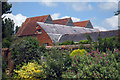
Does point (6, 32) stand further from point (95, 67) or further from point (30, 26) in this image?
point (30, 26)

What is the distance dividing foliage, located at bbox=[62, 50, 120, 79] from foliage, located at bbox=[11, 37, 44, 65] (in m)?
3.55

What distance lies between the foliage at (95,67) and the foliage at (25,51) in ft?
11.6

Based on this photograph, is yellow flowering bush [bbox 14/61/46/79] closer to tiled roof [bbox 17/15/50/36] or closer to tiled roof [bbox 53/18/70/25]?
tiled roof [bbox 17/15/50/36]

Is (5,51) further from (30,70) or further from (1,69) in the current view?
(1,69)

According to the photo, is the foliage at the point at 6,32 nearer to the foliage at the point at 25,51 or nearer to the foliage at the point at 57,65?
the foliage at the point at 25,51

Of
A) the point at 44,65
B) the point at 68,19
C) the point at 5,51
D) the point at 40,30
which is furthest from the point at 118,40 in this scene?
the point at 68,19

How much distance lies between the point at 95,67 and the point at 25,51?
17.1 feet

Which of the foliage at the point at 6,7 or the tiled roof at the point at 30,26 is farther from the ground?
the foliage at the point at 6,7

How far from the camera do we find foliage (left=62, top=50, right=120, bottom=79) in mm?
6957

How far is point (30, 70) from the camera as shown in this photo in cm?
964

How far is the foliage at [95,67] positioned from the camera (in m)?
6.96

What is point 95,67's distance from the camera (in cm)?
723

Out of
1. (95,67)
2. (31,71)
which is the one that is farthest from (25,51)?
(95,67)

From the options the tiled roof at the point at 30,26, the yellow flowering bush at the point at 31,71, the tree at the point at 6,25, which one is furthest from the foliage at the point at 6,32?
the tiled roof at the point at 30,26
